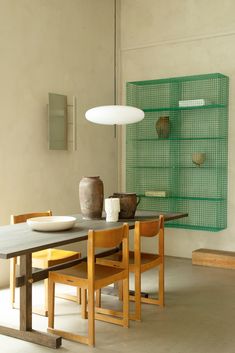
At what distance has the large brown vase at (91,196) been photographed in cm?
384

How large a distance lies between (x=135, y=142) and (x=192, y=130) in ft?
2.56

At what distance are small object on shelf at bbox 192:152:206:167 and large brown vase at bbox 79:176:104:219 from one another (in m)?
1.97

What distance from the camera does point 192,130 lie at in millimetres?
5719

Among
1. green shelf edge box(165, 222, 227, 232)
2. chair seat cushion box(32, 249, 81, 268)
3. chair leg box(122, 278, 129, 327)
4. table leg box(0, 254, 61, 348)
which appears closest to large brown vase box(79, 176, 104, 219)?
chair seat cushion box(32, 249, 81, 268)

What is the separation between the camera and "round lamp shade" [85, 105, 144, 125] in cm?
365

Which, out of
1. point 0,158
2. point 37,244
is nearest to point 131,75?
point 0,158

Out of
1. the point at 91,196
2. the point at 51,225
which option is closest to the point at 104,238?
the point at 51,225

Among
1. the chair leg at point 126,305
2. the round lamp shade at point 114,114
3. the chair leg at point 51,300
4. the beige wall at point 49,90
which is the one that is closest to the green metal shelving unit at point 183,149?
the beige wall at point 49,90

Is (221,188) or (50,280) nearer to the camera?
(50,280)

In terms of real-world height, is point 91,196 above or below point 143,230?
above

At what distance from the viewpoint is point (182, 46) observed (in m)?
5.79

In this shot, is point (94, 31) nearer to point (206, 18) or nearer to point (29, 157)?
point (206, 18)

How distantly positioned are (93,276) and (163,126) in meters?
3.07

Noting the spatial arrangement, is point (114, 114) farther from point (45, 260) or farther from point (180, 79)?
point (180, 79)
